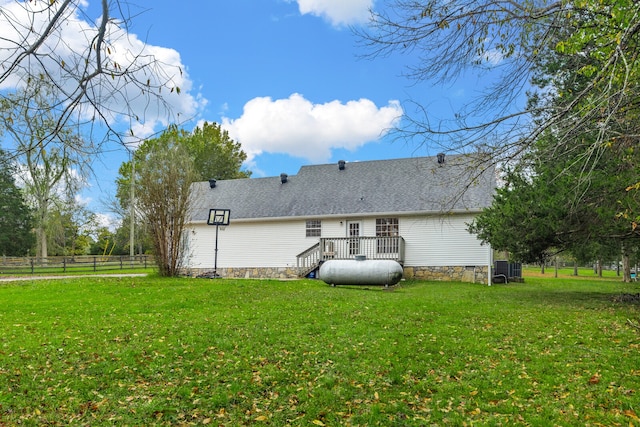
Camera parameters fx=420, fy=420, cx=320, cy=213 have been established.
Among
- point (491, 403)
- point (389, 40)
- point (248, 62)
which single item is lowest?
point (491, 403)

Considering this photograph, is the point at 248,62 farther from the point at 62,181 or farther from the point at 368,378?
the point at 368,378

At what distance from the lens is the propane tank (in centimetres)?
1294

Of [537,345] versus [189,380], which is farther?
[537,345]

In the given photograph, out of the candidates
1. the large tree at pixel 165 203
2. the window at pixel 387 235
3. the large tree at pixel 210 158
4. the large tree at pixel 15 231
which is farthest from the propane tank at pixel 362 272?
the large tree at pixel 15 231

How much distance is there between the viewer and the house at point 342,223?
16938mm

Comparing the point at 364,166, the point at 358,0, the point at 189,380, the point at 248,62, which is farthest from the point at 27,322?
the point at 364,166

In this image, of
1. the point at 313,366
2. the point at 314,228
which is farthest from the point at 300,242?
the point at 313,366

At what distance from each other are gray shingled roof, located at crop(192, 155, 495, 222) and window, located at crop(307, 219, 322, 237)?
466 millimetres

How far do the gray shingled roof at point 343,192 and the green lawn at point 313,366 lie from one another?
9.28 metres

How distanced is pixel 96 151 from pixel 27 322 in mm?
5228

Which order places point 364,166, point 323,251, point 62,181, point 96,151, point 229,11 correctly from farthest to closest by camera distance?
point 364,166 → point 323,251 → point 229,11 → point 62,181 → point 96,151

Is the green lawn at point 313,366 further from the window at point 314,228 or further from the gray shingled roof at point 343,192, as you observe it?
the window at point 314,228

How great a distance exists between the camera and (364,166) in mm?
21094

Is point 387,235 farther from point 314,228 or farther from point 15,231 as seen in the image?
point 15,231
